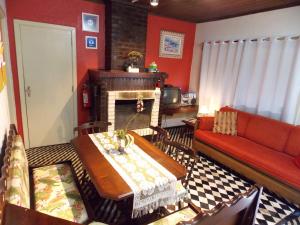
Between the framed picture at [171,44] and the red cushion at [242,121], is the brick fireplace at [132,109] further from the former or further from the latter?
the red cushion at [242,121]

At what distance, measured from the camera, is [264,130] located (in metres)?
3.09

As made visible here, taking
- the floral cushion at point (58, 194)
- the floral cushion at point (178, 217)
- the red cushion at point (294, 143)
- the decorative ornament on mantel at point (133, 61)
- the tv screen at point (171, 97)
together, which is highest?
the decorative ornament on mantel at point (133, 61)

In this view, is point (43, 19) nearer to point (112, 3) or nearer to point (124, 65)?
point (112, 3)

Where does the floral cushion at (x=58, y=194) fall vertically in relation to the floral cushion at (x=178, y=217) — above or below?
above

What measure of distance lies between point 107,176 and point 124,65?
247 centimetres

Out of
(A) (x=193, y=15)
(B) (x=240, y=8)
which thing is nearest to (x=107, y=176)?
(B) (x=240, y=8)

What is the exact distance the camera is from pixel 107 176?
5.09 ft

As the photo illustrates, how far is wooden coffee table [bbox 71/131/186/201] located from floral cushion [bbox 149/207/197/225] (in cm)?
27

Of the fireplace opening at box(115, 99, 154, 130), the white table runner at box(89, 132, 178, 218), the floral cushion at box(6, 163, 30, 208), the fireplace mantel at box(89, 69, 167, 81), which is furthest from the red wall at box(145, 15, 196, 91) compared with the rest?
the floral cushion at box(6, 163, 30, 208)

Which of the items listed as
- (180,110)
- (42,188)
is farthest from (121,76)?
(42,188)

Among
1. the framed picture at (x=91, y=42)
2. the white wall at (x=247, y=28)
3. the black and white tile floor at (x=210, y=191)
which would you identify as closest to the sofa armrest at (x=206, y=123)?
the black and white tile floor at (x=210, y=191)

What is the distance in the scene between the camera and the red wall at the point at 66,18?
9.34 ft

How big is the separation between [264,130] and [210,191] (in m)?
1.37

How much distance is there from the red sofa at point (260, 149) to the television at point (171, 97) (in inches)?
33.7
